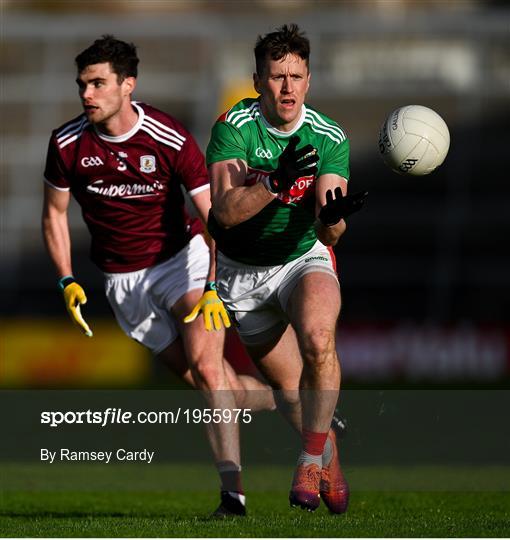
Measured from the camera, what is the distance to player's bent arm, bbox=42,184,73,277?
874 centimetres

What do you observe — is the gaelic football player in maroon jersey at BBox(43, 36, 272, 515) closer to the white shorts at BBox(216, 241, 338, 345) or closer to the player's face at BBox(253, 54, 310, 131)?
the white shorts at BBox(216, 241, 338, 345)

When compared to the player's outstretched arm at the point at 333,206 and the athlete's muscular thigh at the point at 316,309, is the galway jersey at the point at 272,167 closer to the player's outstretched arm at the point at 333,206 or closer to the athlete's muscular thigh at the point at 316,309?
the player's outstretched arm at the point at 333,206

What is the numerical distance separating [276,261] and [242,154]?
0.78m

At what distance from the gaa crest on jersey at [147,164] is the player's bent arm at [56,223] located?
1.84 ft

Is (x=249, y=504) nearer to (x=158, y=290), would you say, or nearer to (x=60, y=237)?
(x=158, y=290)

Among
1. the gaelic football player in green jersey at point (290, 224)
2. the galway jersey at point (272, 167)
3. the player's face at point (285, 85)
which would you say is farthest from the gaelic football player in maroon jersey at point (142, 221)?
the player's face at point (285, 85)

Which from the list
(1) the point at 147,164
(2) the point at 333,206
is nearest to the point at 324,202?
(2) the point at 333,206

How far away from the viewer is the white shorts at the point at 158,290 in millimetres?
8898

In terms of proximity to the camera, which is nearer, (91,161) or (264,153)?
(264,153)

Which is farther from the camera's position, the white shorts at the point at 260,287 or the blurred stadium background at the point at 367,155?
the blurred stadium background at the point at 367,155

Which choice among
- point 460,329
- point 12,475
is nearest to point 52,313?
point 460,329

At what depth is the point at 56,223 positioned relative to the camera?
8.79 meters

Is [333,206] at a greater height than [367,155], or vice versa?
[333,206]

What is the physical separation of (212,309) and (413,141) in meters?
1.73
